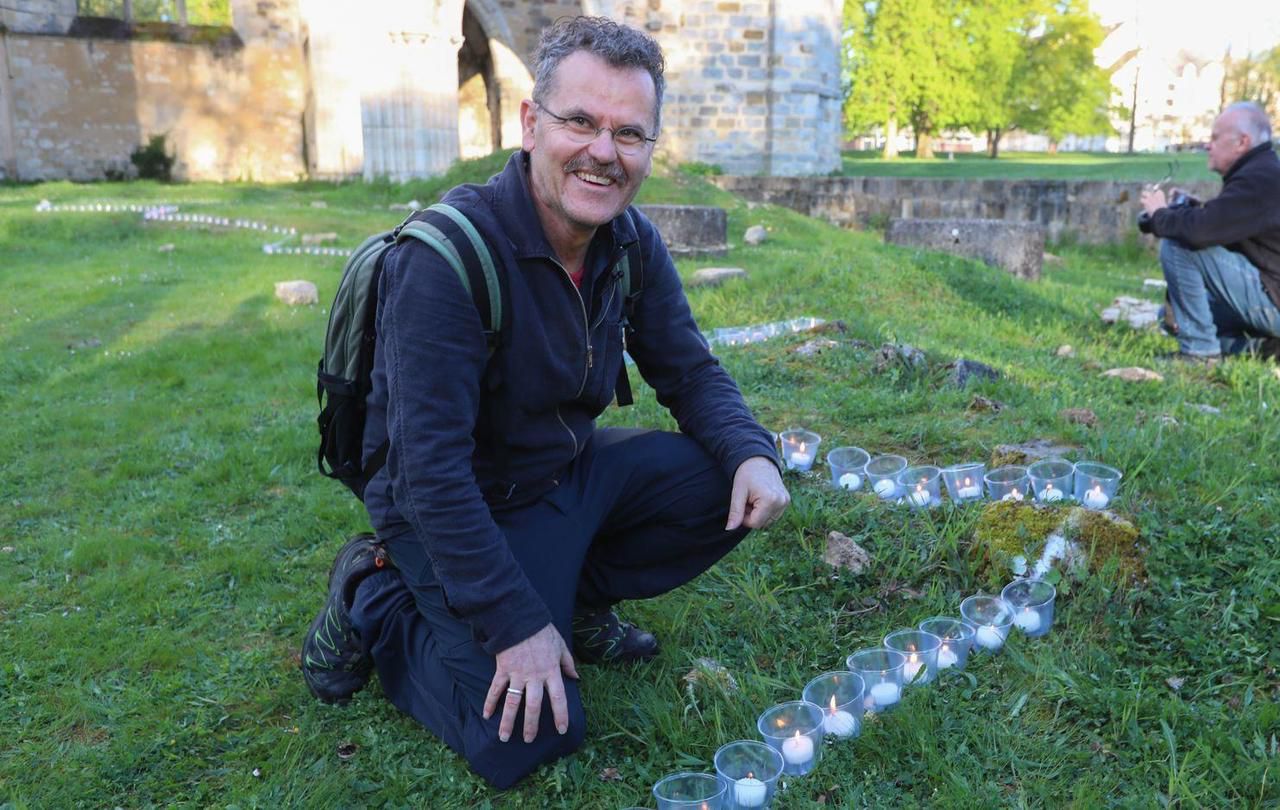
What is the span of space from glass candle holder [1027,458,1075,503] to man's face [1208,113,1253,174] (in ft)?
9.70

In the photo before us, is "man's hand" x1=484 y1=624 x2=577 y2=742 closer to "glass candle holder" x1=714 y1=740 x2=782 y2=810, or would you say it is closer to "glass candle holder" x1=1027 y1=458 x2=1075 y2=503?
"glass candle holder" x1=714 y1=740 x2=782 y2=810

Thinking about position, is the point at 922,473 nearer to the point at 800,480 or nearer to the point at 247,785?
the point at 800,480

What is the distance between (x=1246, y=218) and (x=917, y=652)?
13.5 feet

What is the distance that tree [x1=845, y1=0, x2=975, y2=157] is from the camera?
37.0m

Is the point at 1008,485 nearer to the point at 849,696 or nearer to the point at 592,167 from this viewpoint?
the point at 849,696

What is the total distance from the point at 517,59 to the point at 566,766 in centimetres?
2375

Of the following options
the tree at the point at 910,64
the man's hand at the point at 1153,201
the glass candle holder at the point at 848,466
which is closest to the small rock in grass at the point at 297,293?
the glass candle holder at the point at 848,466

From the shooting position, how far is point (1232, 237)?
5480mm

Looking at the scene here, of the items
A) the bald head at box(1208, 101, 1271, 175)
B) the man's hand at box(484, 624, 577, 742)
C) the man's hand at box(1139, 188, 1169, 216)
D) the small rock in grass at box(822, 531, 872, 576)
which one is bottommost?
the small rock in grass at box(822, 531, 872, 576)

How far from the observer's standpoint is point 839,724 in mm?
2430

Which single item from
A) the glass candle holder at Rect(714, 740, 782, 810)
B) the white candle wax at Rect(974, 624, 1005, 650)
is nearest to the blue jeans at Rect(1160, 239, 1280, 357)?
the white candle wax at Rect(974, 624, 1005, 650)

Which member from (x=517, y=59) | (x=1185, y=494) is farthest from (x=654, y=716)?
(x=517, y=59)

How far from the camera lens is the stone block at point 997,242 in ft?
32.4

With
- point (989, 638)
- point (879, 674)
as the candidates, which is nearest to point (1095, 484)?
point (989, 638)
